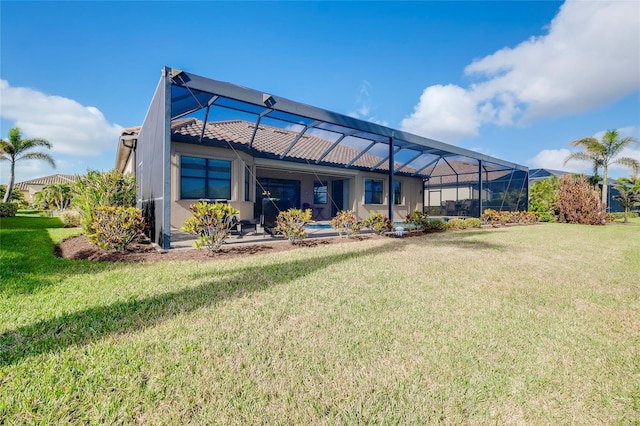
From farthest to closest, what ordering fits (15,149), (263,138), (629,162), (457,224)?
(15,149), (629,162), (457,224), (263,138)

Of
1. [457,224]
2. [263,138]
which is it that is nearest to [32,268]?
[263,138]

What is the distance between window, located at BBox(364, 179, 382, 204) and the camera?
17.9 meters

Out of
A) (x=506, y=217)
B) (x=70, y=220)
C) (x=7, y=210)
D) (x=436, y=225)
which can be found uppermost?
(x=7, y=210)

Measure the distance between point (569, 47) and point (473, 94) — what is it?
30.0 feet

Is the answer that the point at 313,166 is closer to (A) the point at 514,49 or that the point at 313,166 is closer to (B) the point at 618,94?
(A) the point at 514,49

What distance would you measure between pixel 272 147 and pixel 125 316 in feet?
35.2

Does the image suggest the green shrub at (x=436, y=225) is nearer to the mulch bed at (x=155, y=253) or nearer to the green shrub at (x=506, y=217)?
the green shrub at (x=506, y=217)

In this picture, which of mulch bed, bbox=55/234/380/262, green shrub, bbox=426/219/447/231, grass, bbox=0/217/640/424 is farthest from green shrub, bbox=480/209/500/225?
mulch bed, bbox=55/234/380/262

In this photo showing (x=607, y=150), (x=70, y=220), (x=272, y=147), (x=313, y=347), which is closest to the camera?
(x=313, y=347)

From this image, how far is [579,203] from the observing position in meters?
17.4

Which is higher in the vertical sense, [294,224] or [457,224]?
[294,224]

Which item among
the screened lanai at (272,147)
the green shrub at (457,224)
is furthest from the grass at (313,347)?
the green shrub at (457,224)

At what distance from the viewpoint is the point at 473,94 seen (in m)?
22.8

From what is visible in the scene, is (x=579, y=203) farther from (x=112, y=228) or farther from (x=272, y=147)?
(x=112, y=228)
